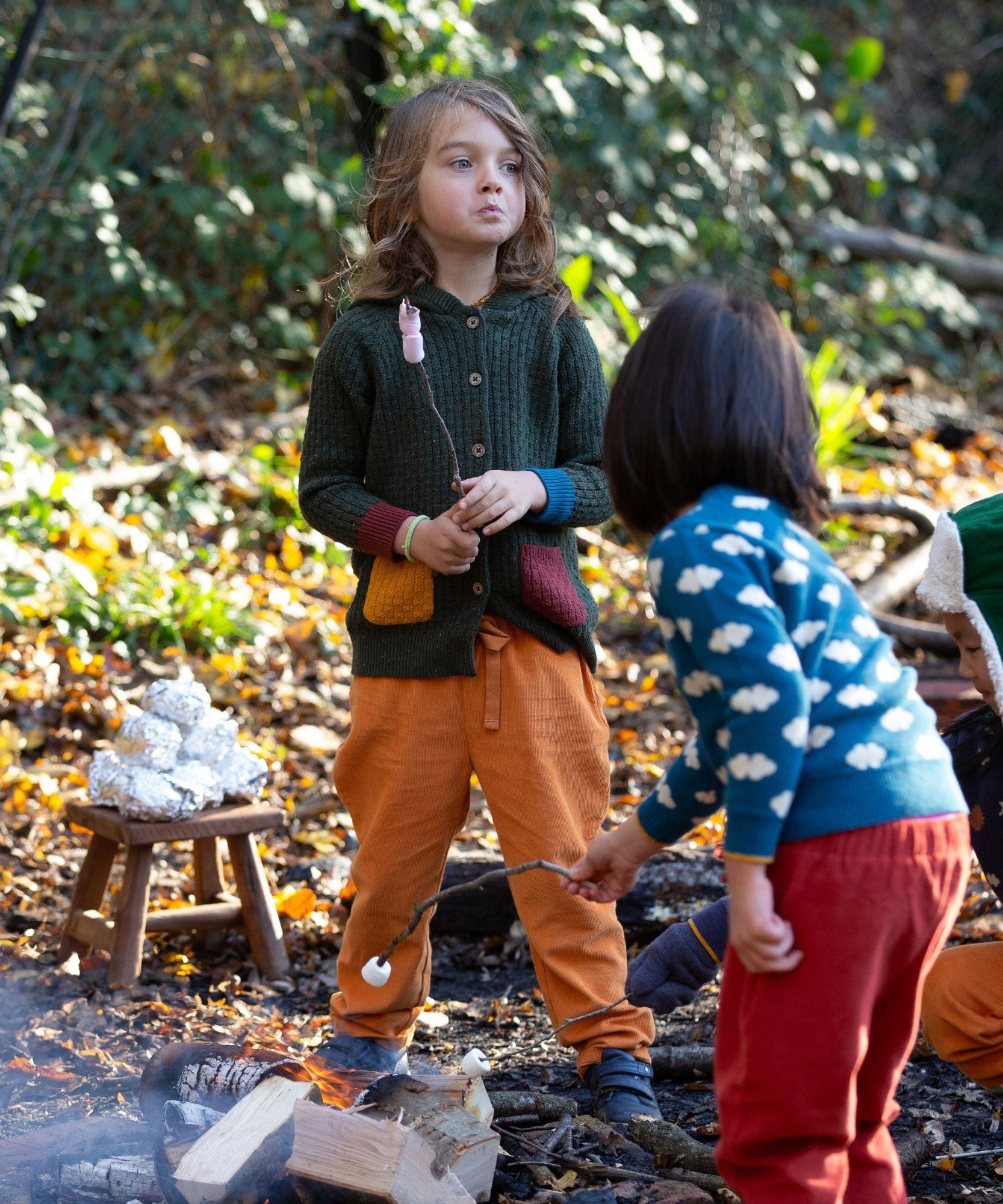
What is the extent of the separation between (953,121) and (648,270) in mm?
3573

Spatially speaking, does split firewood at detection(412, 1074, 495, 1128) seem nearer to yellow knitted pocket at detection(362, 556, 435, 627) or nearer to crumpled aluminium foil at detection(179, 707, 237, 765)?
yellow knitted pocket at detection(362, 556, 435, 627)

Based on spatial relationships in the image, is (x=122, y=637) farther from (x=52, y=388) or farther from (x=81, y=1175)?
(x=81, y=1175)

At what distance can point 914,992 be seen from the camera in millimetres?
1637

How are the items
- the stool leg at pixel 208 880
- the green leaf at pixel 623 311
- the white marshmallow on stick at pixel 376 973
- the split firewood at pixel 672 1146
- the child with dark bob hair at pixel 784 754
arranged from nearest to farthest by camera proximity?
the child with dark bob hair at pixel 784 754 → the split firewood at pixel 672 1146 → the white marshmallow on stick at pixel 376 973 → the stool leg at pixel 208 880 → the green leaf at pixel 623 311

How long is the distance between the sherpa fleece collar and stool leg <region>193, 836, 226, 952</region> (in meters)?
1.87

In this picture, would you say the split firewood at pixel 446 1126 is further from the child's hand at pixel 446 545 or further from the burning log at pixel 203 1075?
the child's hand at pixel 446 545

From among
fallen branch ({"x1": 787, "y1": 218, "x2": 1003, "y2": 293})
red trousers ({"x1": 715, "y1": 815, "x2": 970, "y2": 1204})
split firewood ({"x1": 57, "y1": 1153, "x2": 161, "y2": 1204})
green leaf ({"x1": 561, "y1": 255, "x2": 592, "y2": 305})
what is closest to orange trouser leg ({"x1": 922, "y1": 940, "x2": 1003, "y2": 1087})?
red trousers ({"x1": 715, "y1": 815, "x2": 970, "y2": 1204})

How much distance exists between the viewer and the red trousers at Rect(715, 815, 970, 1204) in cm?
155

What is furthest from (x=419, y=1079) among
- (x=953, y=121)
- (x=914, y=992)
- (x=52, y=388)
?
(x=953, y=121)

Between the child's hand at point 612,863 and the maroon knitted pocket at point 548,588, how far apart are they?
67 cm

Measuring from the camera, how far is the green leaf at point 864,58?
832cm

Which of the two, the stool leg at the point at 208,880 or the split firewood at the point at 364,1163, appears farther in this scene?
the stool leg at the point at 208,880

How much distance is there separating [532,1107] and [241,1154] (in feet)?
2.00

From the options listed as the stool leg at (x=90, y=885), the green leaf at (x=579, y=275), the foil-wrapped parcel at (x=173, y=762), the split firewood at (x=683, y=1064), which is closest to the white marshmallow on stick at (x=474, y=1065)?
the split firewood at (x=683, y=1064)
